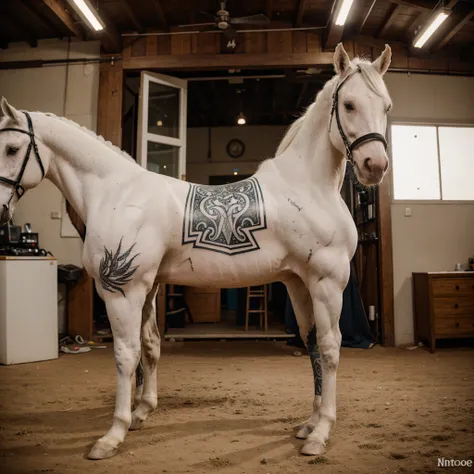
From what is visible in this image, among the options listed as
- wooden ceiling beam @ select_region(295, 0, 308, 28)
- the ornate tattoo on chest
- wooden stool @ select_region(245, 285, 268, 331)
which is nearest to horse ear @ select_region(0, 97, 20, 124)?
the ornate tattoo on chest

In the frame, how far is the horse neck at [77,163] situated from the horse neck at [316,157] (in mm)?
813

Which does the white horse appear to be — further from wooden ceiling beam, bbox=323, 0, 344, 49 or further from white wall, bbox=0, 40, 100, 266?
white wall, bbox=0, 40, 100, 266

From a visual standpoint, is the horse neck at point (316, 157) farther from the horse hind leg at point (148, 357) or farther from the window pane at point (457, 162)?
the window pane at point (457, 162)

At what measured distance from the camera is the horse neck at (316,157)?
1997 mm

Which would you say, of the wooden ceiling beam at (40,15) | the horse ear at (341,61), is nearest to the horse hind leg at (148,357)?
the horse ear at (341,61)

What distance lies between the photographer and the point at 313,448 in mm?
1808

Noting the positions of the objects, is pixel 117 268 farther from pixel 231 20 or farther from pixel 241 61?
pixel 241 61

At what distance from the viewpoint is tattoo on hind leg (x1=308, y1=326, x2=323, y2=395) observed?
2.11 meters

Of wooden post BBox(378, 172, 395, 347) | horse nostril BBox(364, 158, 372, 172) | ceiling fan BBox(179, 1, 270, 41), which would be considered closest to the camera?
horse nostril BBox(364, 158, 372, 172)

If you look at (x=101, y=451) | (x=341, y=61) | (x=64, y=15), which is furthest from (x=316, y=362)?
(x=64, y=15)

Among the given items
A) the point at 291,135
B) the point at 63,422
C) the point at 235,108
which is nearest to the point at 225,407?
the point at 63,422

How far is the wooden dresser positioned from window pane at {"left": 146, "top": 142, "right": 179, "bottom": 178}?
3356 mm

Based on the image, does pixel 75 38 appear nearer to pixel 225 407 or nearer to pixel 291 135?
pixel 291 135

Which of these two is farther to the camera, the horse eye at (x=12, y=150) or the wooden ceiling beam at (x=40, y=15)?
the wooden ceiling beam at (x=40, y=15)
